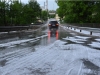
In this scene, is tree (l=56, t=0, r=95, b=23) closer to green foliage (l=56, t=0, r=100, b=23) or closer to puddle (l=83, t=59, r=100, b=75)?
green foliage (l=56, t=0, r=100, b=23)

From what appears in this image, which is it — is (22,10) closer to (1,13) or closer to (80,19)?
(1,13)

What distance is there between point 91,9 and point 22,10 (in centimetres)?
2658

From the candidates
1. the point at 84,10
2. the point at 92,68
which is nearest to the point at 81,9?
the point at 84,10

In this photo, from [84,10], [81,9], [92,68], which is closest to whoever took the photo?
[92,68]

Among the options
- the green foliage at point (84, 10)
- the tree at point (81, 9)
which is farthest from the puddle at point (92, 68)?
the tree at point (81, 9)

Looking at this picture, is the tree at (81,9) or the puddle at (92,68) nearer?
the puddle at (92,68)

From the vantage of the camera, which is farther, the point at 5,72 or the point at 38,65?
the point at 38,65

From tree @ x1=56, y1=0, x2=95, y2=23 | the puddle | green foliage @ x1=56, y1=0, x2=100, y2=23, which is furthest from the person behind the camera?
tree @ x1=56, y1=0, x2=95, y2=23

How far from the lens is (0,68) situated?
9.20m

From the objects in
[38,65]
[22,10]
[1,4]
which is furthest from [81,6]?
[38,65]

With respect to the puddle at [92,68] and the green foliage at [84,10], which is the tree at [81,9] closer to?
the green foliage at [84,10]

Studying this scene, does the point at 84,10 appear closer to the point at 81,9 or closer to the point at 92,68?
the point at 81,9

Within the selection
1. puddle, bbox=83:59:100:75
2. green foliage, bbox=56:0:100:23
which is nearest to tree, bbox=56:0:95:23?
green foliage, bbox=56:0:100:23

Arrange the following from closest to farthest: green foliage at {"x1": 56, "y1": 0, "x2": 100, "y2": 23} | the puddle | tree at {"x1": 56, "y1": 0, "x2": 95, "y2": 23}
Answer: the puddle, green foliage at {"x1": 56, "y1": 0, "x2": 100, "y2": 23}, tree at {"x1": 56, "y1": 0, "x2": 95, "y2": 23}
